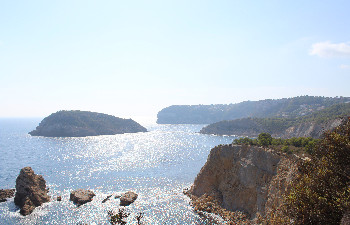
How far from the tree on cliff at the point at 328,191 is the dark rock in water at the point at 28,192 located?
174 feet

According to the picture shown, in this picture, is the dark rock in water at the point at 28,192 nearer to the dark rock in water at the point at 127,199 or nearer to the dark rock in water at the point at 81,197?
the dark rock in water at the point at 81,197

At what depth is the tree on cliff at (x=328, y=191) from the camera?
1833cm

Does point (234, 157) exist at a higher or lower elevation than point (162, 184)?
higher

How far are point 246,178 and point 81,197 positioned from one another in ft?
129

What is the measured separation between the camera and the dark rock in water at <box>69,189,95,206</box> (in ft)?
174

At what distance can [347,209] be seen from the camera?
16.3m

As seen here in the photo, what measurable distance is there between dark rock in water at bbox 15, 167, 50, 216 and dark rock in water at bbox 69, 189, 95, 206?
6.37 metres

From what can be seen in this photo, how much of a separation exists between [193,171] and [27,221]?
5510 centimetres

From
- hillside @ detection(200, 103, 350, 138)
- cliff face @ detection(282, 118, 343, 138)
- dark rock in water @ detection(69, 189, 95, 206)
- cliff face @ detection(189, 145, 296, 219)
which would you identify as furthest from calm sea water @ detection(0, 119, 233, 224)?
hillside @ detection(200, 103, 350, 138)

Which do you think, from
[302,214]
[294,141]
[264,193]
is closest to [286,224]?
[302,214]

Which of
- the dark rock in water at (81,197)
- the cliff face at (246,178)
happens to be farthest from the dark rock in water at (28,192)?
the cliff face at (246,178)

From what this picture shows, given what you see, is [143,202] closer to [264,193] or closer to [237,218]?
[237,218]

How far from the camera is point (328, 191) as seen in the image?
20.0 metres

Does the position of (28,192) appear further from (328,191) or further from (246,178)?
(328,191)
